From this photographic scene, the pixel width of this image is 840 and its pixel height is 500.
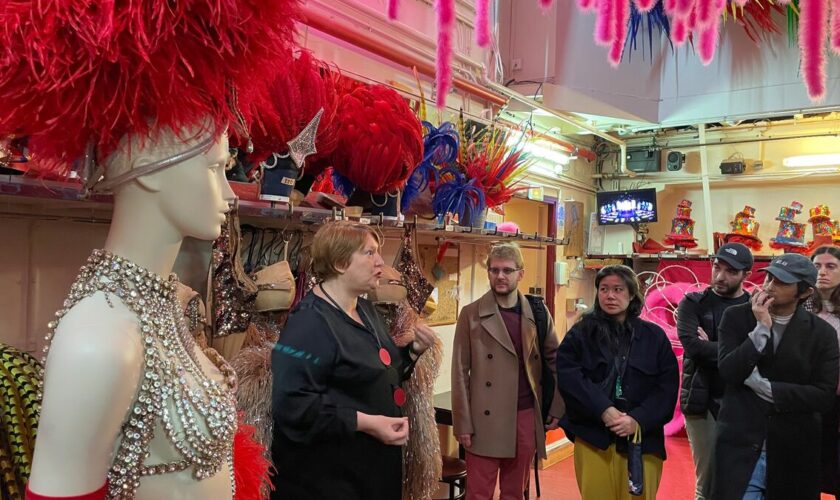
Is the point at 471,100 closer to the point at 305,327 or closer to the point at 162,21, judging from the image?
the point at 305,327

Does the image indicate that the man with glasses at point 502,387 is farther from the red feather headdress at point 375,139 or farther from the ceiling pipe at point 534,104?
the ceiling pipe at point 534,104

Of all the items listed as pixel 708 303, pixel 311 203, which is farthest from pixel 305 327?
pixel 708 303

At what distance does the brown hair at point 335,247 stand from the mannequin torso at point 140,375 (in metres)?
0.85

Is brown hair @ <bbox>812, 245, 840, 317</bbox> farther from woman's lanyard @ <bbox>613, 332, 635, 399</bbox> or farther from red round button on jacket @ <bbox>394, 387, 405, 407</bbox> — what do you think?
red round button on jacket @ <bbox>394, 387, 405, 407</bbox>

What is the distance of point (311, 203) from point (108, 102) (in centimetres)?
131

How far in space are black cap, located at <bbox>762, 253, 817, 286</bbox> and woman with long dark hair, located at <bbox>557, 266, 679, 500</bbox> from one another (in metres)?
0.54

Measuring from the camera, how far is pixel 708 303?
124 inches

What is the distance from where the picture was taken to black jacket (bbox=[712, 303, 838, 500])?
2.49 meters

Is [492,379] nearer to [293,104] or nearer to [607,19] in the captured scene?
[293,104]

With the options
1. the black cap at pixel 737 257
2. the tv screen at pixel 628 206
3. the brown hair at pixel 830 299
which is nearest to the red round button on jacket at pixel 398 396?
A: the black cap at pixel 737 257

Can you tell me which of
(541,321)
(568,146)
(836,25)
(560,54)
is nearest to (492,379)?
(541,321)

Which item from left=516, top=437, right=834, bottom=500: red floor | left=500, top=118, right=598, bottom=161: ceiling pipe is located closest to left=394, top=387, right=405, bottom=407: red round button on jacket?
left=516, top=437, right=834, bottom=500: red floor

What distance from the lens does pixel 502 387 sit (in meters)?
2.91

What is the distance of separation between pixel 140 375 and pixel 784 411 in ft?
8.28
